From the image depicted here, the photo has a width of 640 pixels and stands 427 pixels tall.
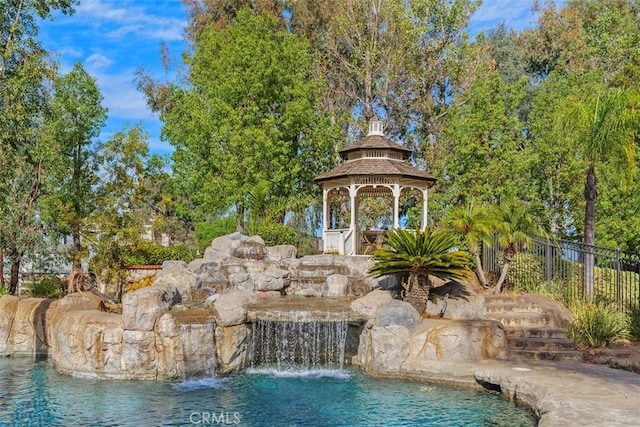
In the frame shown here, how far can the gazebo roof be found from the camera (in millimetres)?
19969

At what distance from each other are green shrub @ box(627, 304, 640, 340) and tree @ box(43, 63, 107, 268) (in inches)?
652

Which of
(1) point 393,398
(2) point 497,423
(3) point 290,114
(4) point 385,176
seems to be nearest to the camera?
(2) point 497,423

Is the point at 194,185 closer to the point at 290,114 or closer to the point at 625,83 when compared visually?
the point at 290,114

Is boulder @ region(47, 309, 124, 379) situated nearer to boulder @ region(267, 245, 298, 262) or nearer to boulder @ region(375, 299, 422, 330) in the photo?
boulder @ region(375, 299, 422, 330)

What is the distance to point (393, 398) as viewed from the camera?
1010 centimetres

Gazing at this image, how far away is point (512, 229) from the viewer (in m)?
15.8

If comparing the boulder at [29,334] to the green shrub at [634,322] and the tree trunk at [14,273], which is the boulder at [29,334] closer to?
the tree trunk at [14,273]

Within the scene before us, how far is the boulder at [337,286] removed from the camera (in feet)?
52.2

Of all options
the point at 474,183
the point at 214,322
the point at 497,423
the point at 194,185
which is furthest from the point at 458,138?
the point at 497,423

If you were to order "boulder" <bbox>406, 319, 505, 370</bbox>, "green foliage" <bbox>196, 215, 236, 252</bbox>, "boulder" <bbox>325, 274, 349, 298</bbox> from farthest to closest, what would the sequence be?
"green foliage" <bbox>196, 215, 236, 252</bbox> → "boulder" <bbox>325, 274, 349, 298</bbox> → "boulder" <bbox>406, 319, 505, 370</bbox>

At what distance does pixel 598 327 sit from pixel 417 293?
3913 mm

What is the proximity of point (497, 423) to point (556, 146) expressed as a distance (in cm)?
1690

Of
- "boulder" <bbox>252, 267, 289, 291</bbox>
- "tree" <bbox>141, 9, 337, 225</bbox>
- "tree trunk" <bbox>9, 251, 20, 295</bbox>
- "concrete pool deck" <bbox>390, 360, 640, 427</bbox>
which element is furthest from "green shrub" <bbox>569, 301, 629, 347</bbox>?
"tree trunk" <bbox>9, 251, 20, 295</bbox>

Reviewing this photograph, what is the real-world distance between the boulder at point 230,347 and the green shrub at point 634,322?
28.4 feet
